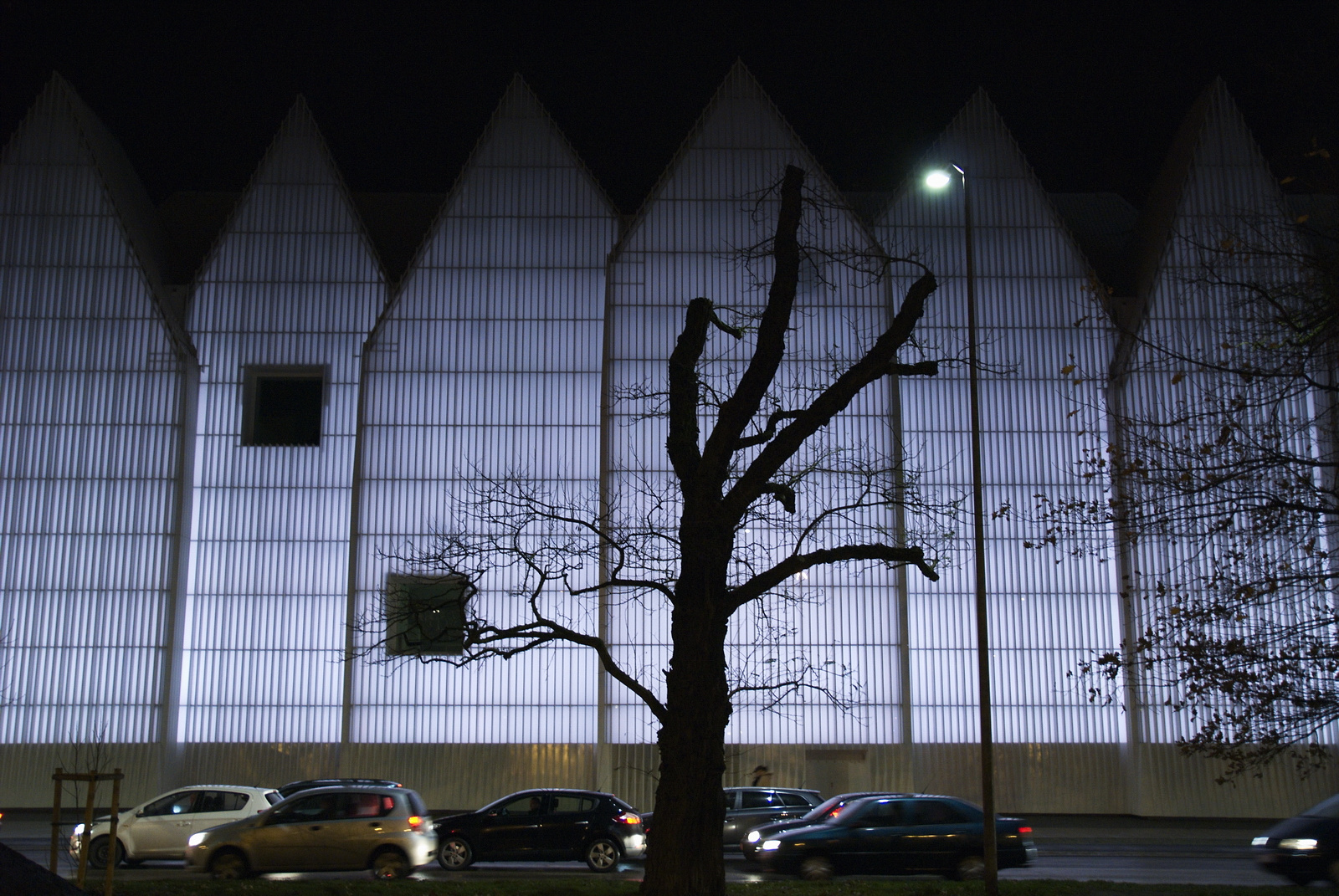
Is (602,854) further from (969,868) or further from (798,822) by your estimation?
(969,868)

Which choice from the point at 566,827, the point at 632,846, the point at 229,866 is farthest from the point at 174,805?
the point at 632,846

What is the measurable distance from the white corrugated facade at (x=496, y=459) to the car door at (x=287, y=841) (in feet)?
29.9

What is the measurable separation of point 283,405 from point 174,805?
12669 mm

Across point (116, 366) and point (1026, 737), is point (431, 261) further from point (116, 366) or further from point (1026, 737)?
point (1026, 737)

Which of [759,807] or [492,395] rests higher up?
[492,395]

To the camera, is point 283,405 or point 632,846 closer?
point 632,846

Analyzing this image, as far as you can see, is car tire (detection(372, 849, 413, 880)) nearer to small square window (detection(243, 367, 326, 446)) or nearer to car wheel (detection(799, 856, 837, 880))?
car wheel (detection(799, 856, 837, 880))

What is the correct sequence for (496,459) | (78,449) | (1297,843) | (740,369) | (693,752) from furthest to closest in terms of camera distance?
(496,459) → (740,369) → (78,449) → (1297,843) → (693,752)

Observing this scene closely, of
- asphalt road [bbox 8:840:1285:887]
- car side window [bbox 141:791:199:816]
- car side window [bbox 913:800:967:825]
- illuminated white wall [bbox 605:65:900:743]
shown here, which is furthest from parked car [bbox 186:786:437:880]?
illuminated white wall [bbox 605:65:900:743]

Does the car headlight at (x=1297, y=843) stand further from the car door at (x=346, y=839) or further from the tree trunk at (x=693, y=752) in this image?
the car door at (x=346, y=839)

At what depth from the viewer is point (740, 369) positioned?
28.7m

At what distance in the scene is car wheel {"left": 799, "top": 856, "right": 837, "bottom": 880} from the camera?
57.3 ft

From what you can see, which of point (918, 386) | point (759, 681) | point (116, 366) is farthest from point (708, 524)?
point (116, 366)

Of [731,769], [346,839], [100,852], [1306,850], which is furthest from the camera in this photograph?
[731,769]
